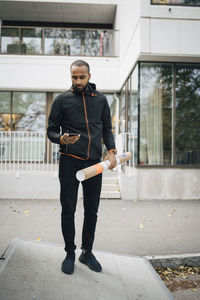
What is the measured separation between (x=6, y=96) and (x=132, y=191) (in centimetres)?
730

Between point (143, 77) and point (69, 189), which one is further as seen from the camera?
point (143, 77)

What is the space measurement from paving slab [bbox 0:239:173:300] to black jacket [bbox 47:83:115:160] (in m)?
1.18

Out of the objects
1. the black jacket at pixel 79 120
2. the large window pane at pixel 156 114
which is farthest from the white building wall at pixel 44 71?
the black jacket at pixel 79 120

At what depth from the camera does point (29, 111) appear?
1118 centimetres

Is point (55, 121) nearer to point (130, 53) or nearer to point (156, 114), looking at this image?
point (156, 114)

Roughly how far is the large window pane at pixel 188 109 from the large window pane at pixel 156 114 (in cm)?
27

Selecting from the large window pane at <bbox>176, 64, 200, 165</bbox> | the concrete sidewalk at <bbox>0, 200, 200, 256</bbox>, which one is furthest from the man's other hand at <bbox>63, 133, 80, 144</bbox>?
the large window pane at <bbox>176, 64, 200, 165</bbox>

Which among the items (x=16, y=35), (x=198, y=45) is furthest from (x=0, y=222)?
(x=16, y=35)

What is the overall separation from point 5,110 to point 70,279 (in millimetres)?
10053

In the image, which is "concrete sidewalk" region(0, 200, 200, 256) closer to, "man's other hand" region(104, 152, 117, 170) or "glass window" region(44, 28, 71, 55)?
"man's other hand" region(104, 152, 117, 170)

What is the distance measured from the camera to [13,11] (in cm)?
1162

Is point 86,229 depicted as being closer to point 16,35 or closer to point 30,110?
point 30,110

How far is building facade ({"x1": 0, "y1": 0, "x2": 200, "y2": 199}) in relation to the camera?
6805mm

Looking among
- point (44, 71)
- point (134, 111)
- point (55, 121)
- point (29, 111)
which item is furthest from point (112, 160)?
point (29, 111)
